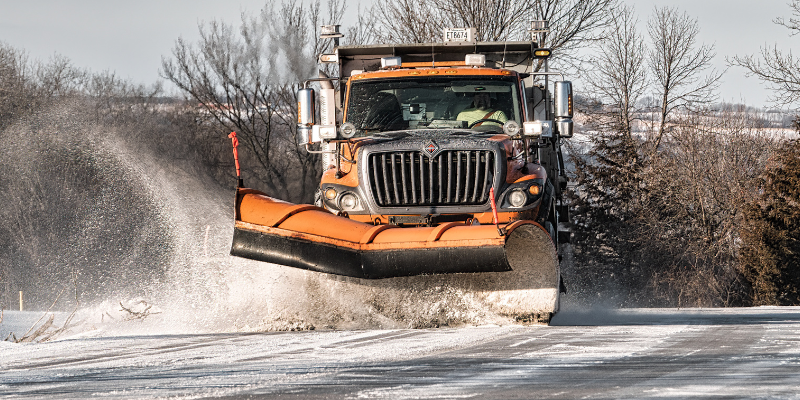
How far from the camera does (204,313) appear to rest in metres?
8.00

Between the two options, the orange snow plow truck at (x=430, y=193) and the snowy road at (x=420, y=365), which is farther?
the orange snow plow truck at (x=430, y=193)

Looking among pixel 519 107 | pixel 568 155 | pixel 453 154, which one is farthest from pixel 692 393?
pixel 568 155

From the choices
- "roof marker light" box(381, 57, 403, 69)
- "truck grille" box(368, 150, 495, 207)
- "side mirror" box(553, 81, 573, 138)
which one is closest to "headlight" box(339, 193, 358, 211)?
"truck grille" box(368, 150, 495, 207)

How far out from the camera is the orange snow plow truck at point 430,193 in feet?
21.2

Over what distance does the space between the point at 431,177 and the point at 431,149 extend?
0.77 feet

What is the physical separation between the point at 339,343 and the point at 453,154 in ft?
7.45

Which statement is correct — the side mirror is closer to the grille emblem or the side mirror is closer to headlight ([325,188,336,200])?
the grille emblem

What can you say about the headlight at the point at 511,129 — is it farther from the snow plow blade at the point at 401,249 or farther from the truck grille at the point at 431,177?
the snow plow blade at the point at 401,249

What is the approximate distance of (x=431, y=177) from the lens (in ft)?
23.8

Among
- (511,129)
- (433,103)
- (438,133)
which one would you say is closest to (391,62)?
(433,103)

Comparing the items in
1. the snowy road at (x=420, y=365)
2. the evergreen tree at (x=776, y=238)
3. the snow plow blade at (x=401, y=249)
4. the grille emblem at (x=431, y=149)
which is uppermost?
the grille emblem at (x=431, y=149)

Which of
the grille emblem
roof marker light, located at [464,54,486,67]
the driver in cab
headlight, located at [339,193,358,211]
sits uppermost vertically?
roof marker light, located at [464,54,486,67]

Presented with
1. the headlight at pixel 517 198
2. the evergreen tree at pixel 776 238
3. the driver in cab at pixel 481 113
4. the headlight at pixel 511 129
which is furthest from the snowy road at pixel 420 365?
the evergreen tree at pixel 776 238

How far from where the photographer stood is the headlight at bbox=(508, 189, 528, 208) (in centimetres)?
716
